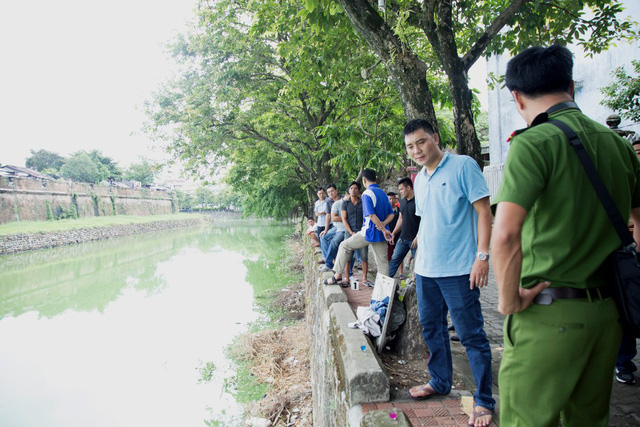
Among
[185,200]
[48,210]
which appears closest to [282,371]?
[48,210]

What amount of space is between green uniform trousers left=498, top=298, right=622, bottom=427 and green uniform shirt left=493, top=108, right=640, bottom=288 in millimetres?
110

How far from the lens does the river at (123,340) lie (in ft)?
20.1

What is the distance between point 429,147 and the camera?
93.7 inches

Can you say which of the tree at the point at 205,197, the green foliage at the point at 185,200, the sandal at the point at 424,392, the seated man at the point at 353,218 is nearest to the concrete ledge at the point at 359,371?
the sandal at the point at 424,392

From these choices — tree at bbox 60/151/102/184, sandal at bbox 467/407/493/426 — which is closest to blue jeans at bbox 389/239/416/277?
sandal at bbox 467/407/493/426

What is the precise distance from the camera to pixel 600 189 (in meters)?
1.26

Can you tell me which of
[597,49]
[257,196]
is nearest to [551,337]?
[597,49]

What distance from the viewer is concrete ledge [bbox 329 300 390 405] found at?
2393 millimetres

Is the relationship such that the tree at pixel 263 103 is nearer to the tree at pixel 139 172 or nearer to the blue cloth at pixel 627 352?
the blue cloth at pixel 627 352

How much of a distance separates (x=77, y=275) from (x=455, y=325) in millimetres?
19180

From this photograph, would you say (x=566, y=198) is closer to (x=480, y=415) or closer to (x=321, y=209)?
(x=480, y=415)

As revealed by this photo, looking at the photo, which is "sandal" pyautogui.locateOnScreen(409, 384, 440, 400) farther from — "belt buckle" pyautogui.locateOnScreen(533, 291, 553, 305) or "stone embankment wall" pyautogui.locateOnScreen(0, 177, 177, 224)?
"stone embankment wall" pyautogui.locateOnScreen(0, 177, 177, 224)

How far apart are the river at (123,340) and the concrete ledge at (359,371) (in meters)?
3.44

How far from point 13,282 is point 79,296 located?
15.4 ft
